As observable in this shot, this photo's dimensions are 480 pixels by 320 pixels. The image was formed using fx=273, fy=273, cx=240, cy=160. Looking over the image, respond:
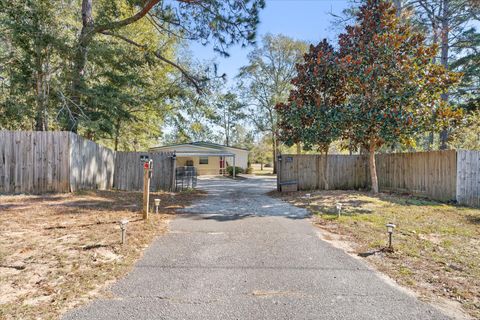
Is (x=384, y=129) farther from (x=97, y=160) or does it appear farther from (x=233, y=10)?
(x=97, y=160)

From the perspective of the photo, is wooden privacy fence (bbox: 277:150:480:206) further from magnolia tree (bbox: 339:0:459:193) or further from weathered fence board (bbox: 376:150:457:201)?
magnolia tree (bbox: 339:0:459:193)

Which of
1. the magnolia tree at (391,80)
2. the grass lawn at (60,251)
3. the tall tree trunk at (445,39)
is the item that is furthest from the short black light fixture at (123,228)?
the tall tree trunk at (445,39)

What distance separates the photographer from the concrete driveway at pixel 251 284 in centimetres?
235

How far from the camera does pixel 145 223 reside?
5.09m

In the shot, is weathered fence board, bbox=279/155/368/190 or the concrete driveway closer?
the concrete driveway

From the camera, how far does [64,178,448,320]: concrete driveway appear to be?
235 centimetres

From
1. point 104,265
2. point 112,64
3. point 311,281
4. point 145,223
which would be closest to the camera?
point 311,281

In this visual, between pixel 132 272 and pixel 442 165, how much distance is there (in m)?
9.71

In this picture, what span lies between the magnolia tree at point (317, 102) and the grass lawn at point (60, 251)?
6.28 metres

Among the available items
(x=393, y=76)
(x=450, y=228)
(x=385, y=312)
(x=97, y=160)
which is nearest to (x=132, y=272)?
(x=385, y=312)

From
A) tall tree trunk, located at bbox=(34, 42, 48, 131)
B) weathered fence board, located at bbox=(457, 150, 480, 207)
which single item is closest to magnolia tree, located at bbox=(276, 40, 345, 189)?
weathered fence board, located at bbox=(457, 150, 480, 207)

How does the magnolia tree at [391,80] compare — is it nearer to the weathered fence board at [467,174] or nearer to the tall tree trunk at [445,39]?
the weathered fence board at [467,174]

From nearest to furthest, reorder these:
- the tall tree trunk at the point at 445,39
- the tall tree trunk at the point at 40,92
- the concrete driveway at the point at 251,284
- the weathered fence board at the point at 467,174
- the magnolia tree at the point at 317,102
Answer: the concrete driveway at the point at 251,284
the weathered fence board at the point at 467,174
the tall tree trunk at the point at 40,92
the magnolia tree at the point at 317,102
the tall tree trunk at the point at 445,39

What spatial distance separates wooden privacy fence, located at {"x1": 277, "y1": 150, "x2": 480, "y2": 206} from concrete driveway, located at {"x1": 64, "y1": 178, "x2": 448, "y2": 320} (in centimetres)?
675
